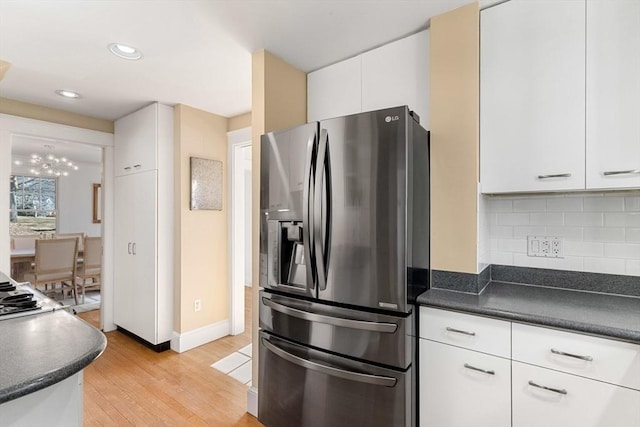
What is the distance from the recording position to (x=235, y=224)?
11.6 ft

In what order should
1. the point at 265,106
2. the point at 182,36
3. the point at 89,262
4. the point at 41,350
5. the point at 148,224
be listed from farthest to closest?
1. the point at 89,262
2. the point at 148,224
3. the point at 265,106
4. the point at 182,36
5. the point at 41,350

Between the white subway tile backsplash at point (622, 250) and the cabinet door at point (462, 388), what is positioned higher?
the white subway tile backsplash at point (622, 250)

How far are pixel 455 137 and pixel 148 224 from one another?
2876mm

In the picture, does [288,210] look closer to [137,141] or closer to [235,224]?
[235,224]

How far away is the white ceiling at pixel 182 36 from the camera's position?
168 cm

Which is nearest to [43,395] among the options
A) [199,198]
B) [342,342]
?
[342,342]

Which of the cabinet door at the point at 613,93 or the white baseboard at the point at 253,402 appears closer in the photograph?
the cabinet door at the point at 613,93

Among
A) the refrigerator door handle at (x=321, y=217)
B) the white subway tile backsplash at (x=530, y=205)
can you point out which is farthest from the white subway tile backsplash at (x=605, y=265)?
the refrigerator door handle at (x=321, y=217)

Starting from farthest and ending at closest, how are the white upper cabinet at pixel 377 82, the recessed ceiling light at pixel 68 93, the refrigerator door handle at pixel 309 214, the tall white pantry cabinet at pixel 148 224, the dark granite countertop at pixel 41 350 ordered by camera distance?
1. the tall white pantry cabinet at pixel 148 224
2. the recessed ceiling light at pixel 68 93
3. the white upper cabinet at pixel 377 82
4. the refrigerator door handle at pixel 309 214
5. the dark granite countertop at pixel 41 350

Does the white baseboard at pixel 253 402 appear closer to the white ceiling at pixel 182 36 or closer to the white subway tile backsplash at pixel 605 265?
the white subway tile backsplash at pixel 605 265

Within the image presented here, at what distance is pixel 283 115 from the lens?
2.22 metres

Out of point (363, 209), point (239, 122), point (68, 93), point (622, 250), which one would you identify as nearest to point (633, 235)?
point (622, 250)

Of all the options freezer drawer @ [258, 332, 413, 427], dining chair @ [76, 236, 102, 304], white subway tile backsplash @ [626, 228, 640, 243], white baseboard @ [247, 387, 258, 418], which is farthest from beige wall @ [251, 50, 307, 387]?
dining chair @ [76, 236, 102, 304]

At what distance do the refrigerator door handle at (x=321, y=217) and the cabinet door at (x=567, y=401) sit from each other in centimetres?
92
